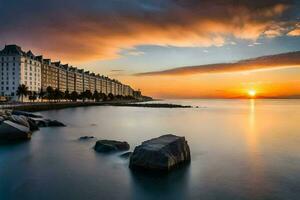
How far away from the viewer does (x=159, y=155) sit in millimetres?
15664

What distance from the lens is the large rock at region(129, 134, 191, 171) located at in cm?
1564

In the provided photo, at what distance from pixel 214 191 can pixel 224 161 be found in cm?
688

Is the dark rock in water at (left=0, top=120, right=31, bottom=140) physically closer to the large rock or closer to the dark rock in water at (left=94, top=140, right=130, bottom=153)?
the dark rock in water at (left=94, top=140, right=130, bottom=153)

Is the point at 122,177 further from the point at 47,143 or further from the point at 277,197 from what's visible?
the point at 47,143

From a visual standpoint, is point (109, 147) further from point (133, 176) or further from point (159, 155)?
point (159, 155)

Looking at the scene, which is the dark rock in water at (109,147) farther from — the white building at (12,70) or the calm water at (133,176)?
the white building at (12,70)

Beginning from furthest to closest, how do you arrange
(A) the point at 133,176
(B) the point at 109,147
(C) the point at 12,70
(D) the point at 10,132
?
(C) the point at 12,70 → (D) the point at 10,132 → (B) the point at 109,147 → (A) the point at 133,176

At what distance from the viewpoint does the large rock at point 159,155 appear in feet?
51.3

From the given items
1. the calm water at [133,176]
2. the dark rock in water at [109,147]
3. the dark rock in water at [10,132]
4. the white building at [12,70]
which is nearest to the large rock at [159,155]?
the calm water at [133,176]

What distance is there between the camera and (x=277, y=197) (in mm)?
13547

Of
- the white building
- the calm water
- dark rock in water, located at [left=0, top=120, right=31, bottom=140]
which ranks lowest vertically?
the calm water

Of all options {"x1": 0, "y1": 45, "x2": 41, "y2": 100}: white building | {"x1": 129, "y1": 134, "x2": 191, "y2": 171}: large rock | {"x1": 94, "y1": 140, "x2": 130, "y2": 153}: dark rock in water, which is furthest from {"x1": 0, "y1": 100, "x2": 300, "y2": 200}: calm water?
A: {"x1": 0, "y1": 45, "x2": 41, "y2": 100}: white building

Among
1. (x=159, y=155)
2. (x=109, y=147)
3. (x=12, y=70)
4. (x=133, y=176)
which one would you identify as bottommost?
(x=133, y=176)

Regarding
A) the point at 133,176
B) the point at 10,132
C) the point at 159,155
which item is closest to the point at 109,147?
the point at 133,176
